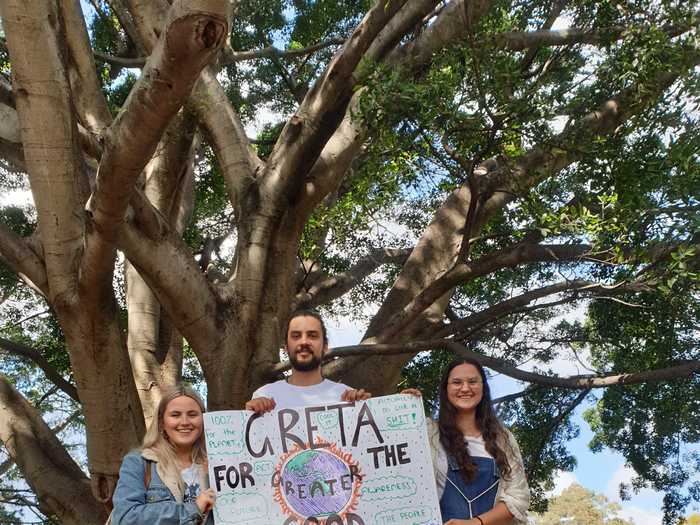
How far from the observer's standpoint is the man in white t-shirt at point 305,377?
13.2 feet

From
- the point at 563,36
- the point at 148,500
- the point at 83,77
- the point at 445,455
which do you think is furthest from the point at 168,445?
the point at 563,36

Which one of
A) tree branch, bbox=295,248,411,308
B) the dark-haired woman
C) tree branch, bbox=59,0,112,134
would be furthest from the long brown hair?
tree branch, bbox=295,248,411,308

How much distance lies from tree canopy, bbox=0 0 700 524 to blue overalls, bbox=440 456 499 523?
2.24 meters

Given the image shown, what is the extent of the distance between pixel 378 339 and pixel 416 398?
290 centimetres

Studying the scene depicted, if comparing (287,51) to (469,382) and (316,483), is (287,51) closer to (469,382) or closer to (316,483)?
(469,382)

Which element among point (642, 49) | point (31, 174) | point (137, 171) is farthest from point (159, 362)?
point (642, 49)

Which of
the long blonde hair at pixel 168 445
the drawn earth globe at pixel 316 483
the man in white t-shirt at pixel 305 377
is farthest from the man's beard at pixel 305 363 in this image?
the long blonde hair at pixel 168 445

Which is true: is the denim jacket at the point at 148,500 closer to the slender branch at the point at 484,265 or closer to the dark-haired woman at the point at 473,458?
the dark-haired woman at the point at 473,458

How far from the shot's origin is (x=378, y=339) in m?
6.82

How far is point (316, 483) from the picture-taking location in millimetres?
3781

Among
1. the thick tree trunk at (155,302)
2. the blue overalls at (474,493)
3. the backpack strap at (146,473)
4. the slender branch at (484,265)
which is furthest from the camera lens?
the thick tree trunk at (155,302)

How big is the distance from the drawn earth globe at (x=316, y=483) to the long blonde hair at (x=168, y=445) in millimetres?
400

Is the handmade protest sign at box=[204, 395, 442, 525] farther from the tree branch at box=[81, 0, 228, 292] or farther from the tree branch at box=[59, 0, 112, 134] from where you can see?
the tree branch at box=[59, 0, 112, 134]

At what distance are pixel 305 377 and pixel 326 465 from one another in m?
0.48
